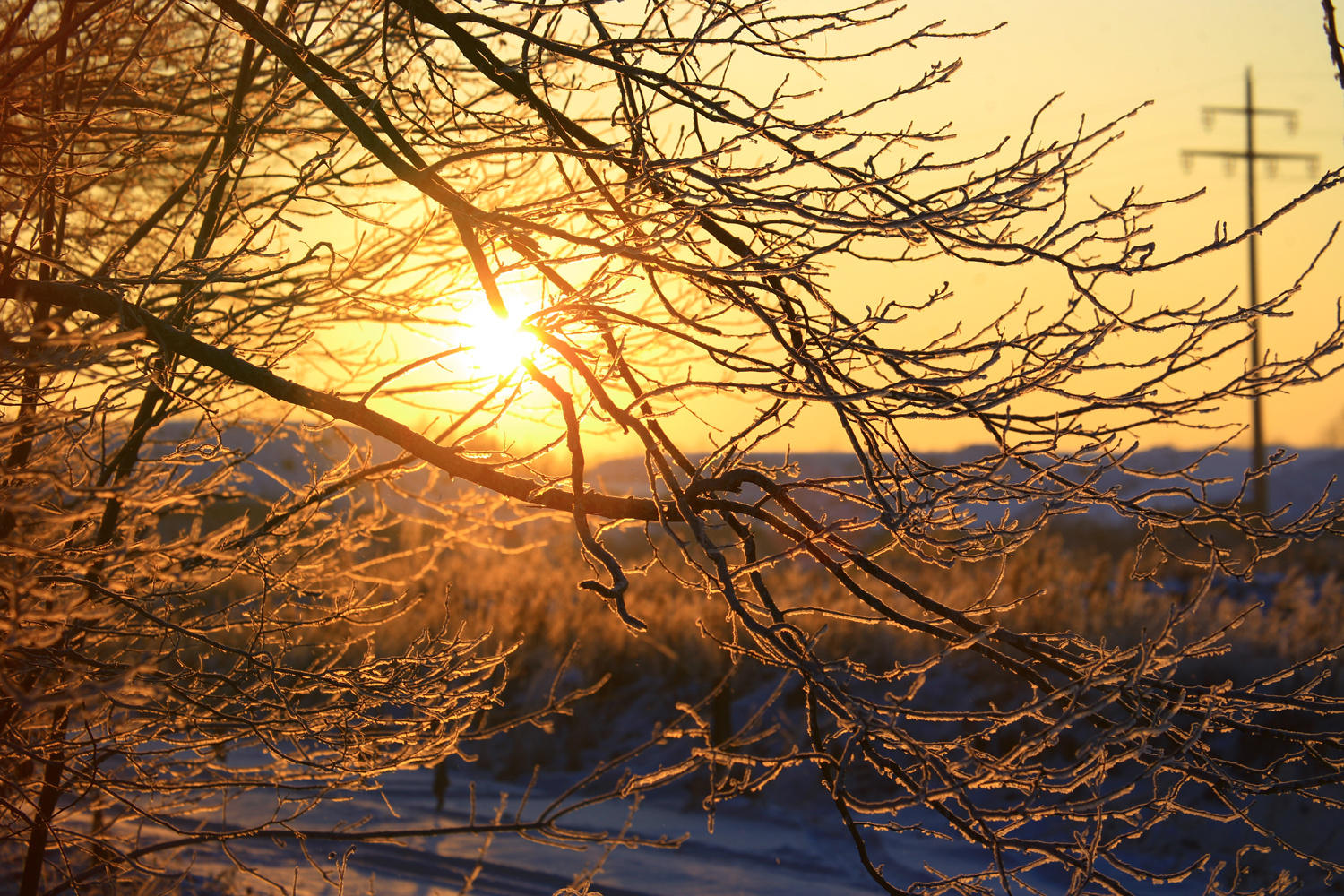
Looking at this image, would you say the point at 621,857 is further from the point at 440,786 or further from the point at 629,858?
the point at 440,786

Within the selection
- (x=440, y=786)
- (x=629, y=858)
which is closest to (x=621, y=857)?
(x=629, y=858)

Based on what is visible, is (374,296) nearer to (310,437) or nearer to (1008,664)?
(310,437)

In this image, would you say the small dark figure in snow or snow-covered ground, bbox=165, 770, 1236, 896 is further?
the small dark figure in snow

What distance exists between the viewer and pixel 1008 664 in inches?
98.5

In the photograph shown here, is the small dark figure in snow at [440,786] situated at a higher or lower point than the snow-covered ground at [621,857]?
higher

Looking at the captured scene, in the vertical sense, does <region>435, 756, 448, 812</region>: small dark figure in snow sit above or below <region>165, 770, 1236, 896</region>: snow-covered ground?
above

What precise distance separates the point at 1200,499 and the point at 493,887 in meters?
6.32

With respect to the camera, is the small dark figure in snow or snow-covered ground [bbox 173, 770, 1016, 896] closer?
snow-covered ground [bbox 173, 770, 1016, 896]

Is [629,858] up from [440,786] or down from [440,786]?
down

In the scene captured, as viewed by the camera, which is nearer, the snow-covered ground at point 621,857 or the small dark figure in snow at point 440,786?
the snow-covered ground at point 621,857

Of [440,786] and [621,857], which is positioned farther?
[440,786]

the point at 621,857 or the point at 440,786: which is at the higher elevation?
the point at 440,786

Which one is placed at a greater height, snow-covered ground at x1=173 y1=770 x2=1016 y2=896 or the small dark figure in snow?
the small dark figure in snow

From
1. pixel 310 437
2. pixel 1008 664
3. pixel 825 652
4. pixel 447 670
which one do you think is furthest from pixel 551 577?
pixel 1008 664
